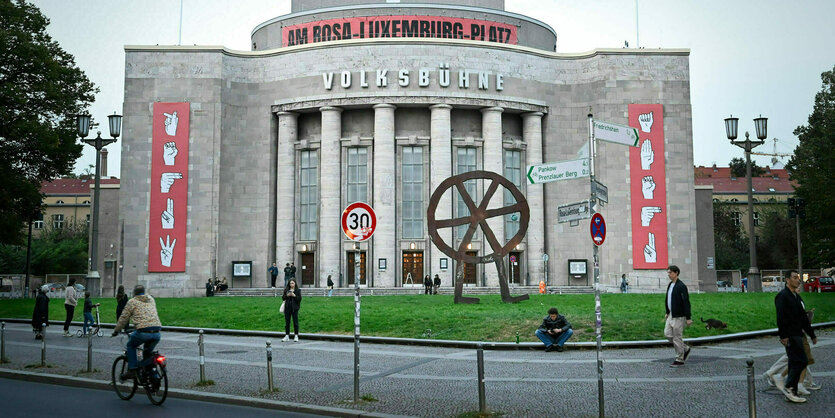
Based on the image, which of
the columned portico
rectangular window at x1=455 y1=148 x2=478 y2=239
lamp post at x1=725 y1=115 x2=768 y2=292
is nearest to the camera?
lamp post at x1=725 y1=115 x2=768 y2=292

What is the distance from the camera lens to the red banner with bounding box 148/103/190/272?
59.9 m

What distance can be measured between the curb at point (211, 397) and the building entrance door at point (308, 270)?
149 feet

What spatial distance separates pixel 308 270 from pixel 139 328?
49455 millimetres

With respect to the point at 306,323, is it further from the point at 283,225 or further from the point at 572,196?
the point at 572,196

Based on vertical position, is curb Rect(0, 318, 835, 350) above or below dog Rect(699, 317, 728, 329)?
below

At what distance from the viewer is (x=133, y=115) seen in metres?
61.3

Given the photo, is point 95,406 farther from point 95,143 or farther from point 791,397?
point 95,143

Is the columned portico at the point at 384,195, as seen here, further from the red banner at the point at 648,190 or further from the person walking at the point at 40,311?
the person walking at the point at 40,311

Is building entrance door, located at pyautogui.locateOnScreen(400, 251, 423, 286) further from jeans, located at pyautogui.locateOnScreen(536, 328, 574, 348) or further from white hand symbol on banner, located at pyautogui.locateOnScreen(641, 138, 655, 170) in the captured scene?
jeans, located at pyautogui.locateOnScreen(536, 328, 574, 348)

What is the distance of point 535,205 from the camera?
204 ft

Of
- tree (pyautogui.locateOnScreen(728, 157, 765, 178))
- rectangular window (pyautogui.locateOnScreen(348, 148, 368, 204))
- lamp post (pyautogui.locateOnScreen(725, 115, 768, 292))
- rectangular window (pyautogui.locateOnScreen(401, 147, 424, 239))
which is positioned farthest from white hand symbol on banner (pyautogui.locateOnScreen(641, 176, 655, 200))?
tree (pyautogui.locateOnScreen(728, 157, 765, 178))

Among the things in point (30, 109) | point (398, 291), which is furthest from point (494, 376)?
point (398, 291)

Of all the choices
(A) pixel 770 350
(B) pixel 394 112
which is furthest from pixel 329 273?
(A) pixel 770 350

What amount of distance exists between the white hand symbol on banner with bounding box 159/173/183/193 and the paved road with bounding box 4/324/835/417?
37994mm
